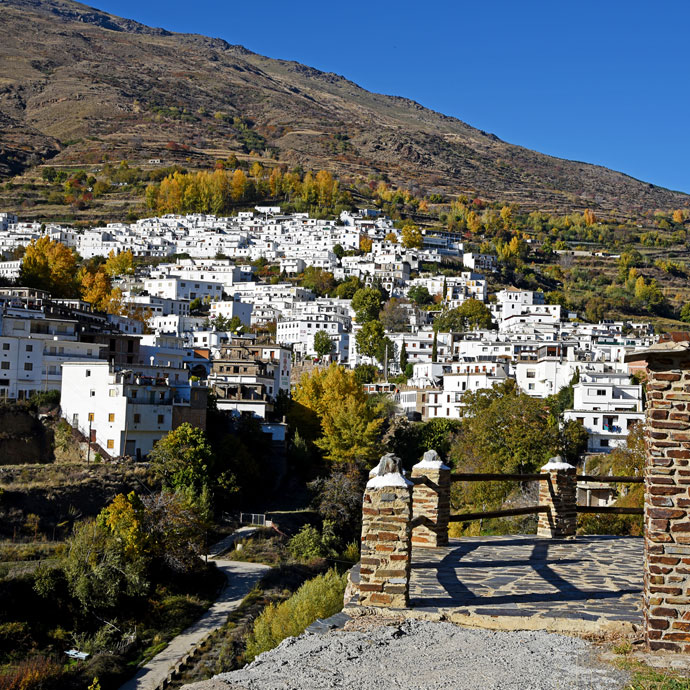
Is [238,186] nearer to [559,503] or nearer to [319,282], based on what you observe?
[319,282]

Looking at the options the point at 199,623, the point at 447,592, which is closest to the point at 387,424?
the point at 199,623

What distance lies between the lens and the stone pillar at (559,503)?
37.6ft

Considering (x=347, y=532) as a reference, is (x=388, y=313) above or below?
above

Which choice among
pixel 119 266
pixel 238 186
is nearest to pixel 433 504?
pixel 119 266

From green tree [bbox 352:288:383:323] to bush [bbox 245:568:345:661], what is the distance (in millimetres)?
67074

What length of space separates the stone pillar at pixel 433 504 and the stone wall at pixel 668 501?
395 centimetres

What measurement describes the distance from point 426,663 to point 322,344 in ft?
247

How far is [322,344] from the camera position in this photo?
266 ft

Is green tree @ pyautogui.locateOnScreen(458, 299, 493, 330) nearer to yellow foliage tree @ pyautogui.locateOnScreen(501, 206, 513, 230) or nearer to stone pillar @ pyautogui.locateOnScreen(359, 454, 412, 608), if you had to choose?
yellow foliage tree @ pyautogui.locateOnScreen(501, 206, 513, 230)

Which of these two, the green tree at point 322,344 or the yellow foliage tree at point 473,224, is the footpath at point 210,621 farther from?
the yellow foliage tree at point 473,224

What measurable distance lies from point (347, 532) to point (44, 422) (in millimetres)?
15092

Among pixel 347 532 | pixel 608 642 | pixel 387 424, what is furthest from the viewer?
pixel 387 424

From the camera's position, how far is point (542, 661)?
588 cm

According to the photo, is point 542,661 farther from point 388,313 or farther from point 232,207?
point 232,207
